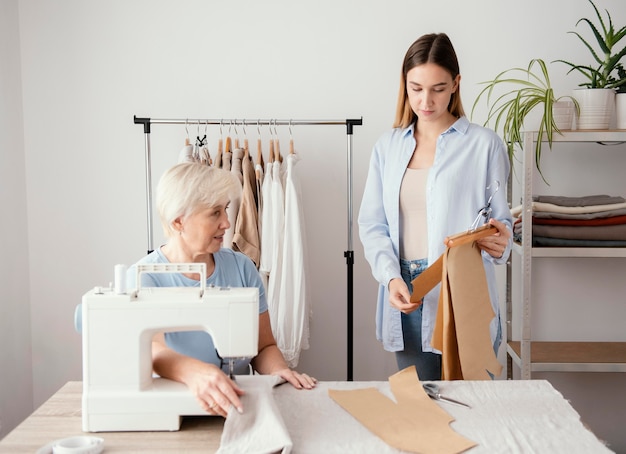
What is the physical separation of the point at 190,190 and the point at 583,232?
191cm

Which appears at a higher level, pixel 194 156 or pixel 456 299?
pixel 194 156

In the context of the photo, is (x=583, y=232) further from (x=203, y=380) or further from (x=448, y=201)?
(x=203, y=380)

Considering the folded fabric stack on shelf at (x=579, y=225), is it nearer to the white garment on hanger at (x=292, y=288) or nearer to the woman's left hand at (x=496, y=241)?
the woman's left hand at (x=496, y=241)

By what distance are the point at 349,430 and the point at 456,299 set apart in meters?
0.75

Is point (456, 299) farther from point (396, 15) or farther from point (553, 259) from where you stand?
point (396, 15)

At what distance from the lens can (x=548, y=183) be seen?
3473mm

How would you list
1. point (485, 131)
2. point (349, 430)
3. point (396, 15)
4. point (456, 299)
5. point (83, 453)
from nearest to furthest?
point (83, 453) → point (349, 430) → point (456, 299) → point (485, 131) → point (396, 15)

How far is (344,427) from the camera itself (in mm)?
1497

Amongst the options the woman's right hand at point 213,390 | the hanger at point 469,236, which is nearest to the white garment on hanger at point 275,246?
the hanger at point 469,236

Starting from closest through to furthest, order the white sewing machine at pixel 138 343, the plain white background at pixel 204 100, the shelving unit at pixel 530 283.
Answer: the white sewing machine at pixel 138 343 → the shelving unit at pixel 530 283 → the plain white background at pixel 204 100

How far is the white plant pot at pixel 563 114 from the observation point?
120 inches

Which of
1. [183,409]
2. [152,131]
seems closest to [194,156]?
[152,131]

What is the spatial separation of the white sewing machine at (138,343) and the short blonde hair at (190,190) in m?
0.38

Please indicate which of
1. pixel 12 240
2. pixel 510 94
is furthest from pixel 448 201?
pixel 12 240
